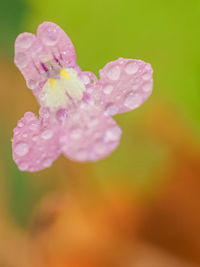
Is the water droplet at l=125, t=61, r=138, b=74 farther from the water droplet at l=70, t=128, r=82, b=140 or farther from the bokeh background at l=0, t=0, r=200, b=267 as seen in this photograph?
the bokeh background at l=0, t=0, r=200, b=267

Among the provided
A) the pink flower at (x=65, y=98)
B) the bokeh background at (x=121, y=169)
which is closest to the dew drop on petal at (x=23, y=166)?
the pink flower at (x=65, y=98)

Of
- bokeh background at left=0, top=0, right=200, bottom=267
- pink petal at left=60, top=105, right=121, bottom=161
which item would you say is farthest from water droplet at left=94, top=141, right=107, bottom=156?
bokeh background at left=0, top=0, right=200, bottom=267

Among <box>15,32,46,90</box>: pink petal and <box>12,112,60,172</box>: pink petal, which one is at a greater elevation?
<box>15,32,46,90</box>: pink petal

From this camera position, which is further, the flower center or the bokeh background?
the bokeh background

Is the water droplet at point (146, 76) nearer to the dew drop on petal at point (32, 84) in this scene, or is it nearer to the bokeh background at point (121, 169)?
the dew drop on petal at point (32, 84)

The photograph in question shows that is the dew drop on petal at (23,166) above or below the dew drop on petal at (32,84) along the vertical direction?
below

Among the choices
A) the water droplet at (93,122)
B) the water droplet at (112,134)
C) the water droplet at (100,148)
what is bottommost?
the water droplet at (100,148)

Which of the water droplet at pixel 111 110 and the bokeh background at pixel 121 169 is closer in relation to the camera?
the water droplet at pixel 111 110

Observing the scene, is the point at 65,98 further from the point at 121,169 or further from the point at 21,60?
the point at 121,169
